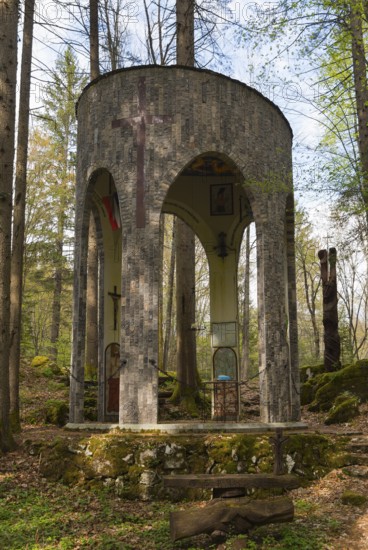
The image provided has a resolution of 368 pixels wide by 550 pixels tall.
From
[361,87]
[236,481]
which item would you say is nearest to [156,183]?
[361,87]

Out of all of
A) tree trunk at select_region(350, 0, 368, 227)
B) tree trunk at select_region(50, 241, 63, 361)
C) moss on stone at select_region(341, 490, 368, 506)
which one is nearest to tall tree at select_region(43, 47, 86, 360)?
tree trunk at select_region(50, 241, 63, 361)

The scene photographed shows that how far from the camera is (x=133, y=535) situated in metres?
6.16

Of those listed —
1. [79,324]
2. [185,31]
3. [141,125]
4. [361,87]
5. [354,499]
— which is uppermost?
[185,31]

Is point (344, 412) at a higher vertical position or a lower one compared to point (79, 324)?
lower

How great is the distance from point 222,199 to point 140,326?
5647mm

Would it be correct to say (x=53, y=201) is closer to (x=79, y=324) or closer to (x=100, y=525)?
(x=79, y=324)

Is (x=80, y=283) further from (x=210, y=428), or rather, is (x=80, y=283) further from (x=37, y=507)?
(x=37, y=507)

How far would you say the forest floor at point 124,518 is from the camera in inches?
228

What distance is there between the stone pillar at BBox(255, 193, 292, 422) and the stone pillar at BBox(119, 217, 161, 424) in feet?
6.58

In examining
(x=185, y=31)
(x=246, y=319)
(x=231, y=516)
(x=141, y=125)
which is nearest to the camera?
(x=231, y=516)

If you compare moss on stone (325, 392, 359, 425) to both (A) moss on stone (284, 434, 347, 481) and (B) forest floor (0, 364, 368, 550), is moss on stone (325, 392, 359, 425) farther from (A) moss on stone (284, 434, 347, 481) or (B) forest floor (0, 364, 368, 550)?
(A) moss on stone (284, 434, 347, 481)

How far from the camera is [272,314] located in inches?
387

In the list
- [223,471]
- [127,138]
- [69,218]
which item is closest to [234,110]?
[127,138]

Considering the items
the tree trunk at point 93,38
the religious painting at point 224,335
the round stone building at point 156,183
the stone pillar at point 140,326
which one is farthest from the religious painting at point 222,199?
the tree trunk at point 93,38
